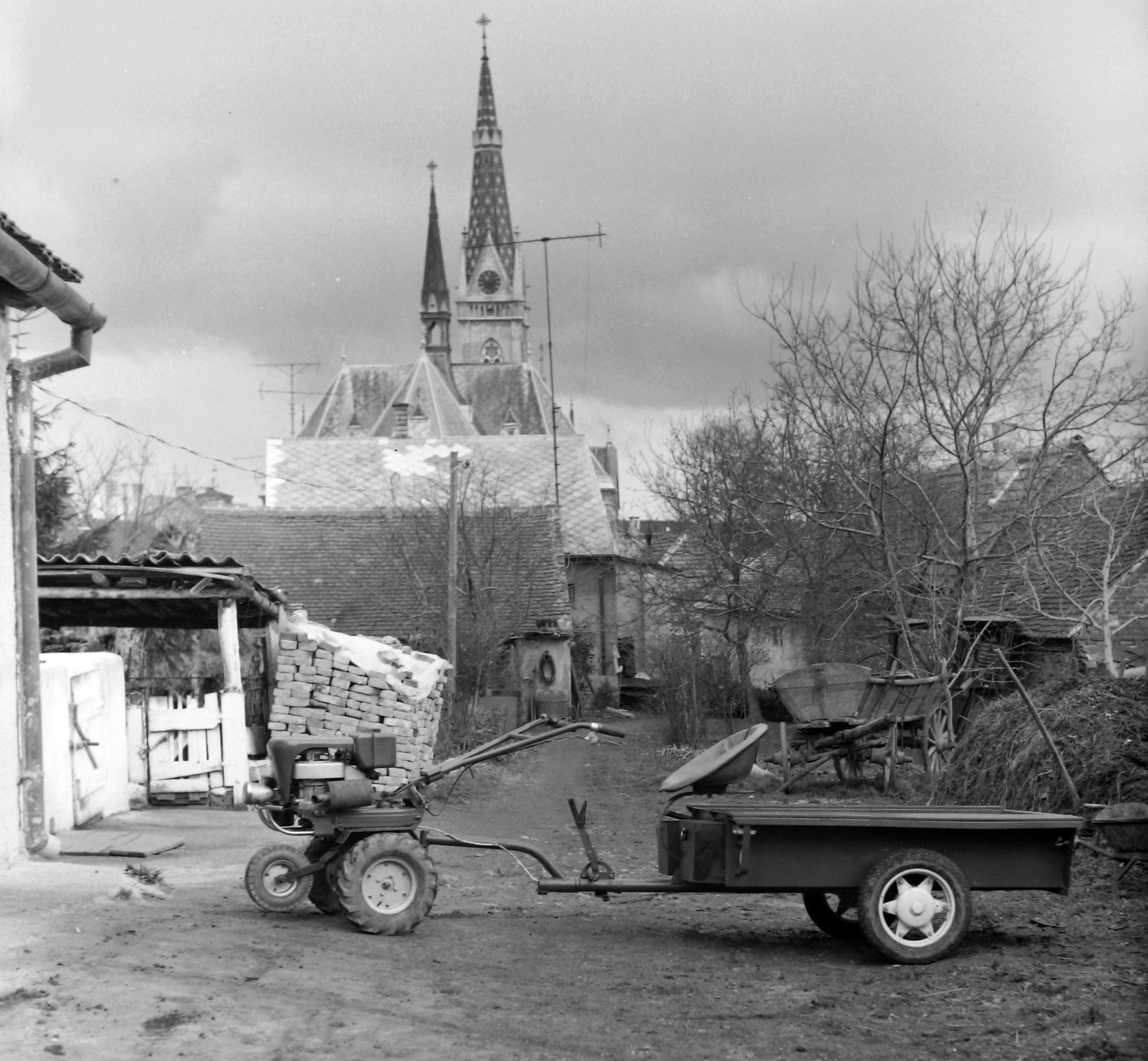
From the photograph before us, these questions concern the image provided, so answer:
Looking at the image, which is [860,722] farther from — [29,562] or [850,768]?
[29,562]

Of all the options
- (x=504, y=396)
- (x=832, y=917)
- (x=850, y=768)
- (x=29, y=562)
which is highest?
(x=504, y=396)

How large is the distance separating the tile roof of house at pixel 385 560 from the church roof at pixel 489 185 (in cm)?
7043

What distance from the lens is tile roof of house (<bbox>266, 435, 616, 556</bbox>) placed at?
44969 mm

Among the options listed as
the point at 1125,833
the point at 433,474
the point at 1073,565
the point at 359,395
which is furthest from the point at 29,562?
the point at 359,395

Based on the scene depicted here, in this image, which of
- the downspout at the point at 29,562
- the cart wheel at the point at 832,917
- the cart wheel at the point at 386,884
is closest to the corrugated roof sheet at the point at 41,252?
the downspout at the point at 29,562

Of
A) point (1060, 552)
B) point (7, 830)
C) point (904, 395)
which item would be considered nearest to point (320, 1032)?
point (7, 830)

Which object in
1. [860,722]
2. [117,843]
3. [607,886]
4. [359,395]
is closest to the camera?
[607,886]

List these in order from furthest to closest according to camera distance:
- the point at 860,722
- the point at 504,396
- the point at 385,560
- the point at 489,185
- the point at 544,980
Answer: the point at 489,185 < the point at 504,396 < the point at 385,560 < the point at 860,722 < the point at 544,980

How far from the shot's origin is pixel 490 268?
109m

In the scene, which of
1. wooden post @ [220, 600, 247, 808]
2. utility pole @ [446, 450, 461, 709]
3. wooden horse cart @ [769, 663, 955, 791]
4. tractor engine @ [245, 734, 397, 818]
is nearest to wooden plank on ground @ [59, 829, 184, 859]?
wooden post @ [220, 600, 247, 808]

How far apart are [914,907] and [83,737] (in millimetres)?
7961

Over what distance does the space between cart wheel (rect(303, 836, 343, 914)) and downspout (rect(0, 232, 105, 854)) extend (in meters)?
2.73

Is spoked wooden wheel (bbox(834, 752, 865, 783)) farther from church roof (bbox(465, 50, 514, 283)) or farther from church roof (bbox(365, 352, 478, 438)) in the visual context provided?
church roof (bbox(465, 50, 514, 283))

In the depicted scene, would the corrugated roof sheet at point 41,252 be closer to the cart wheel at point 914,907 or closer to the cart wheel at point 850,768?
the cart wheel at point 914,907
